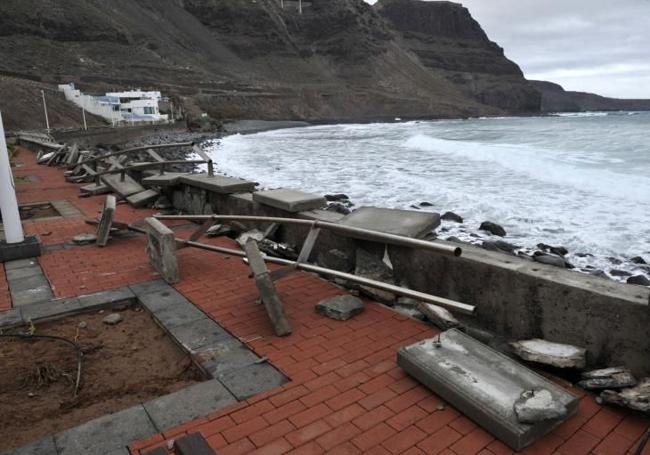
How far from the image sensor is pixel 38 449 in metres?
2.77

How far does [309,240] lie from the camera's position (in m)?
4.95

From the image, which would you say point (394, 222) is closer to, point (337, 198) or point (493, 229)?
point (493, 229)

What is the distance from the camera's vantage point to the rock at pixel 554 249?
29.2 feet

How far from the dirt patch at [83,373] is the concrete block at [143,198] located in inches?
195

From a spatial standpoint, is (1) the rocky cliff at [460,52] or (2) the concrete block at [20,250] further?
(1) the rocky cliff at [460,52]

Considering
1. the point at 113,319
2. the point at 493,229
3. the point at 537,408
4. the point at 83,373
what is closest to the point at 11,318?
the point at 113,319

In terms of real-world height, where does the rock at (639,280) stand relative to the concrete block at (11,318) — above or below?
below

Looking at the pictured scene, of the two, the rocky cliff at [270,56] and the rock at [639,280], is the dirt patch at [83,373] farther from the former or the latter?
the rocky cliff at [270,56]

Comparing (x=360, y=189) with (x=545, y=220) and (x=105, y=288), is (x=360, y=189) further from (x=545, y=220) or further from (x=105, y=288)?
(x=105, y=288)

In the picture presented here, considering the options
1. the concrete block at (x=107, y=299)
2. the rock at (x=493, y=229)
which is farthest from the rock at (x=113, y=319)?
Result: the rock at (x=493, y=229)

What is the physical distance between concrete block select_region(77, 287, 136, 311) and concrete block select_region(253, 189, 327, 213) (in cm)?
191

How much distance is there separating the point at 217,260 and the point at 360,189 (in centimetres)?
1053

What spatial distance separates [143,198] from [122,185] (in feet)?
4.63

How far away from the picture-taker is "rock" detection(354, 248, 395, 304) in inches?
185
